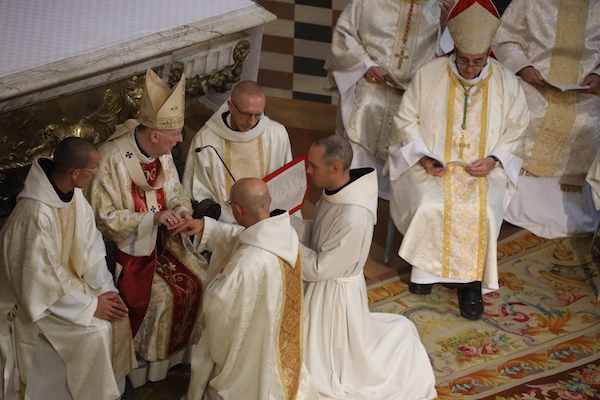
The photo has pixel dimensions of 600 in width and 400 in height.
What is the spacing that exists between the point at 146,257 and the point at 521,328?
223 centimetres

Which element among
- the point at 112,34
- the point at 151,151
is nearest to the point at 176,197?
the point at 151,151

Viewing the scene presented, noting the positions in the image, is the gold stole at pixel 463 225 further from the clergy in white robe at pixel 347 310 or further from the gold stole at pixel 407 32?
the gold stole at pixel 407 32

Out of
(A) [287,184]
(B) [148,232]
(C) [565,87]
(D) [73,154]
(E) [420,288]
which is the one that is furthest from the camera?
(C) [565,87]

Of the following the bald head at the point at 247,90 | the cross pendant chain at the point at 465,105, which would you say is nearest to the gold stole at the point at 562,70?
A: the cross pendant chain at the point at 465,105

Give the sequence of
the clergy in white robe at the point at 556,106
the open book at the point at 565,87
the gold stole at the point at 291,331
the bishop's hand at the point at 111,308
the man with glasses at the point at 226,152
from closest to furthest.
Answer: the gold stole at the point at 291,331, the bishop's hand at the point at 111,308, the man with glasses at the point at 226,152, the open book at the point at 565,87, the clergy in white robe at the point at 556,106

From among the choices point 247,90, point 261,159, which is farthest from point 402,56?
point 247,90

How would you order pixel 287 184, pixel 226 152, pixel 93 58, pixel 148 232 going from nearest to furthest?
pixel 148 232
pixel 93 58
pixel 287 184
pixel 226 152

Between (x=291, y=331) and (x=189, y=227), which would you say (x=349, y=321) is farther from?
(x=189, y=227)

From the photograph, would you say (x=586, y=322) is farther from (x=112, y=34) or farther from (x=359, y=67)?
(x=112, y=34)

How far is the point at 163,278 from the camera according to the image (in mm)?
4230

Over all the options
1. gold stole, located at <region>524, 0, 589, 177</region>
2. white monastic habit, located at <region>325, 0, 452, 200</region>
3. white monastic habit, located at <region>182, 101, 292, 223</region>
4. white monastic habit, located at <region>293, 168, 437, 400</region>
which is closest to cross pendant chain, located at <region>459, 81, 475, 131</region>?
white monastic habit, located at <region>325, 0, 452, 200</region>

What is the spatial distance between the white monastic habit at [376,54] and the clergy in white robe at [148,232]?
1.83 m

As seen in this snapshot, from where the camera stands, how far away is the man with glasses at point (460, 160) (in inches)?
200

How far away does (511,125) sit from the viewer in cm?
531
